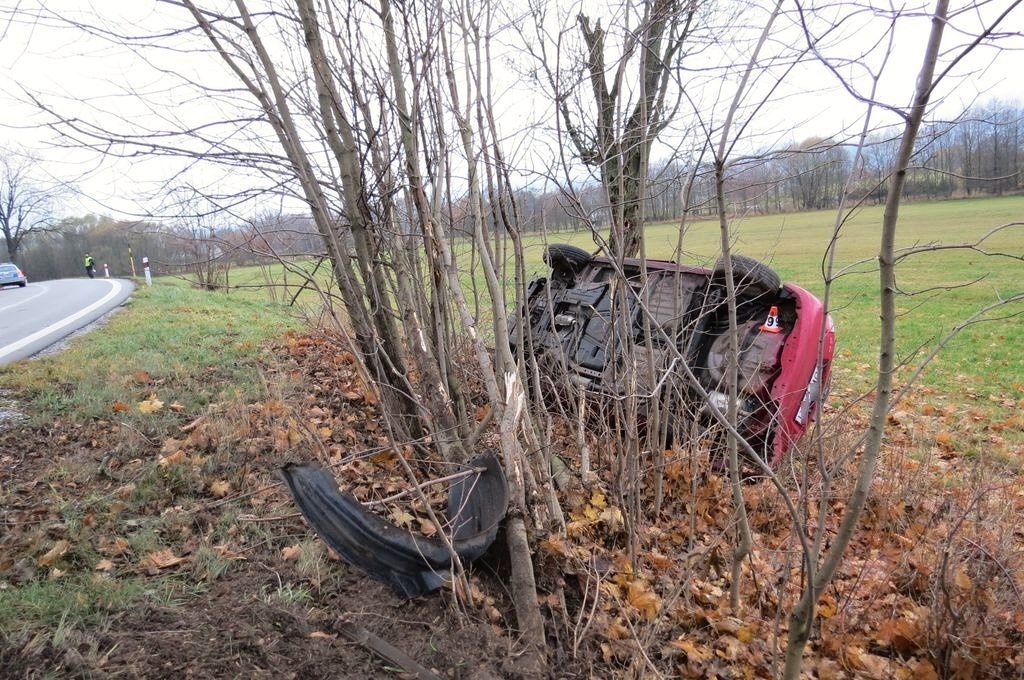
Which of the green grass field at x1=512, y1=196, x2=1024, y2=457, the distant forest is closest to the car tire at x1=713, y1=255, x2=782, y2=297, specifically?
the green grass field at x1=512, y1=196, x2=1024, y2=457

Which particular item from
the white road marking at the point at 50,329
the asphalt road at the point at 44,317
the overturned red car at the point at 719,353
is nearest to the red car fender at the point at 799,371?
the overturned red car at the point at 719,353

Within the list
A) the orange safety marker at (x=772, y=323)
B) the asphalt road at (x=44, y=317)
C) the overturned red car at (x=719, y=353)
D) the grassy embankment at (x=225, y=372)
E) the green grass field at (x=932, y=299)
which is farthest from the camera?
the asphalt road at (x=44, y=317)

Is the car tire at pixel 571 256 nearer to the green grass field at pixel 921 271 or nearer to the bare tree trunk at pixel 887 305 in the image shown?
the green grass field at pixel 921 271

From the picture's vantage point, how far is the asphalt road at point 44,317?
756 centimetres

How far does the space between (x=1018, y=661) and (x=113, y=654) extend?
413 centimetres

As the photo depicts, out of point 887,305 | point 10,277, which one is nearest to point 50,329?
point 887,305

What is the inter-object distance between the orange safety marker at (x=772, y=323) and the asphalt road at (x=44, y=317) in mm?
7580

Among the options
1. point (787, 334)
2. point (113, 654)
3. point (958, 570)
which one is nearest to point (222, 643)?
point (113, 654)

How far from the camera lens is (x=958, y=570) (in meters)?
3.15

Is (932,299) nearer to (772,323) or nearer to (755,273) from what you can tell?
(772,323)

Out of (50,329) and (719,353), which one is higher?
(50,329)

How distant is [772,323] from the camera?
16.3 ft

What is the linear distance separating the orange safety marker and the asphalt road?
758 cm

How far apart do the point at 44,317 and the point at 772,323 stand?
1206 centimetres
